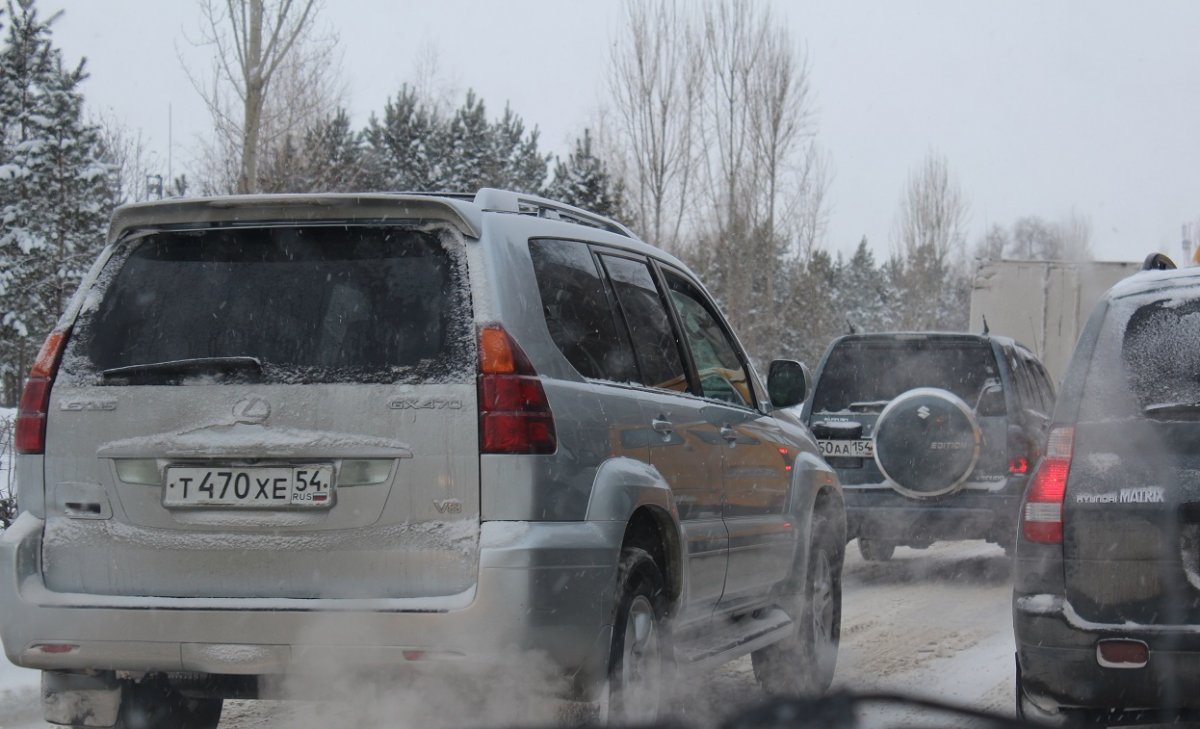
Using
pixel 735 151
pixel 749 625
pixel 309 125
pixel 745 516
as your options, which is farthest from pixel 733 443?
pixel 735 151

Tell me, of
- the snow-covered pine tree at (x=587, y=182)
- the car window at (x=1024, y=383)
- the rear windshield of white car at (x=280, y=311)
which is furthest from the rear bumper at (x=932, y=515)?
the snow-covered pine tree at (x=587, y=182)

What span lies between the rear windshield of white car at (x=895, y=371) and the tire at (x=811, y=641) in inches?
164

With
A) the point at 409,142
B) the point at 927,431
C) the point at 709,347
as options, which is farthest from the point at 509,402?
the point at 409,142

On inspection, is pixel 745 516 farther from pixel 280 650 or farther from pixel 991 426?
pixel 991 426

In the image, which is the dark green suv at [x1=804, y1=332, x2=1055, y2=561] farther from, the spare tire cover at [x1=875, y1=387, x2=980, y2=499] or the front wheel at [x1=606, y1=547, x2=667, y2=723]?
the front wheel at [x1=606, y1=547, x2=667, y2=723]

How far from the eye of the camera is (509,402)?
353cm

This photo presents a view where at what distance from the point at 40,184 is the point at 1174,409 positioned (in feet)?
83.9

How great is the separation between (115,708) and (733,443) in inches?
94.3

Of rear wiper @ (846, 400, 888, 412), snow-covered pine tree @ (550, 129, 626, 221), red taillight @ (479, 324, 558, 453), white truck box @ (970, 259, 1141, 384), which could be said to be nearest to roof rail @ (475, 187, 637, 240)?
red taillight @ (479, 324, 558, 453)

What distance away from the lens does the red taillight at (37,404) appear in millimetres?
3770

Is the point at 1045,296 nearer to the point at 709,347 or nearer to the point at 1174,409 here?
the point at 709,347

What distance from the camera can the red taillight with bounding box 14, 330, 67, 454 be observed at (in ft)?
12.4

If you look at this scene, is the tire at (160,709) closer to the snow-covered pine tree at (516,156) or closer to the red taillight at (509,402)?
the red taillight at (509,402)

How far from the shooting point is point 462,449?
3482 mm
